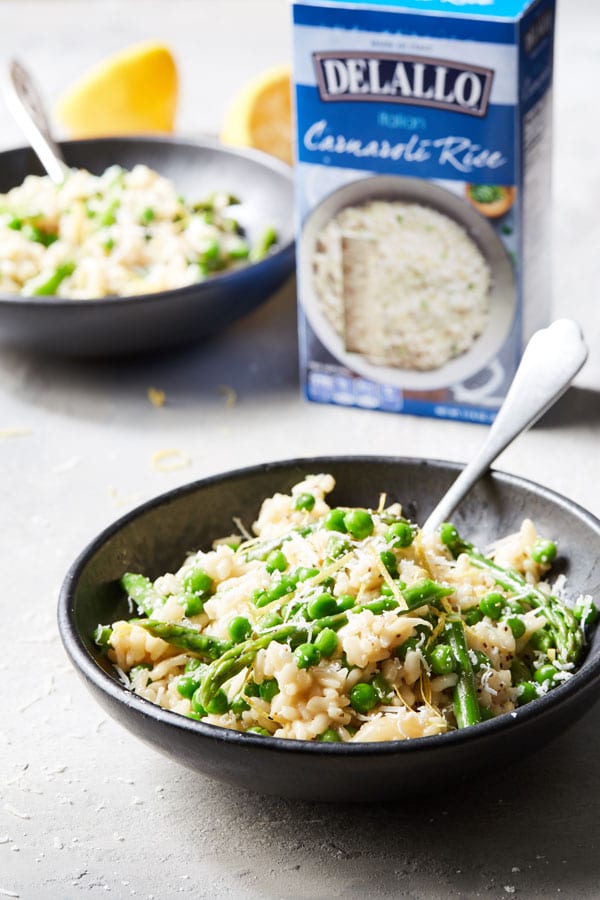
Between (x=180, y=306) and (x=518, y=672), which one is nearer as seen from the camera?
(x=518, y=672)

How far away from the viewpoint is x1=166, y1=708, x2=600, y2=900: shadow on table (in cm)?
146

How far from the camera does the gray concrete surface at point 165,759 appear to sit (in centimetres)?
149

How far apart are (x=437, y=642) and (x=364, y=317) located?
1068mm

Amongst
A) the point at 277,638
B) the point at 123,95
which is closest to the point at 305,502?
the point at 277,638

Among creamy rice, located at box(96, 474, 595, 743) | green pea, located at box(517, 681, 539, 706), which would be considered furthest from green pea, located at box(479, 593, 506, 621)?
green pea, located at box(517, 681, 539, 706)

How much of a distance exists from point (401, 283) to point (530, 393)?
55cm

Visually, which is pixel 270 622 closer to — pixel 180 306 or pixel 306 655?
pixel 306 655

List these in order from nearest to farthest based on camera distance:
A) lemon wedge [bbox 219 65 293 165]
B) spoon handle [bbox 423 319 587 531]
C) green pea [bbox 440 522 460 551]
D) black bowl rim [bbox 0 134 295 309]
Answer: green pea [bbox 440 522 460 551], spoon handle [bbox 423 319 587 531], black bowl rim [bbox 0 134 295 309], lemon wedge [bbox 219 65 293 165]

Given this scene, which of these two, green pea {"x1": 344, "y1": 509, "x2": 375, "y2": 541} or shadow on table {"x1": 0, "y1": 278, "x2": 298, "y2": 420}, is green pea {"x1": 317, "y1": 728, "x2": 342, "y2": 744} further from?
shadow on table {"x1": 0, "y1": 278, "x2": 298, "y2": 420}

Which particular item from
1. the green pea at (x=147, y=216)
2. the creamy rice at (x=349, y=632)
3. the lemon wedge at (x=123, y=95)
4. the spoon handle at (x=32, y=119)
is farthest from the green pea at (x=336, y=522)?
the lemon wedge at (x=123, y=95)

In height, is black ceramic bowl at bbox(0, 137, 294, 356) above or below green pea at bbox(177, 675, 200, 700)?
below

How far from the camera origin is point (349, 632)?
4.91 ft

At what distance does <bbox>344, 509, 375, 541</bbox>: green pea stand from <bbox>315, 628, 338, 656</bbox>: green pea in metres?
0.21

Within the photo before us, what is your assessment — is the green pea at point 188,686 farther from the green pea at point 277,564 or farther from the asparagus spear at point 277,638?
the green pea at point 277,564
